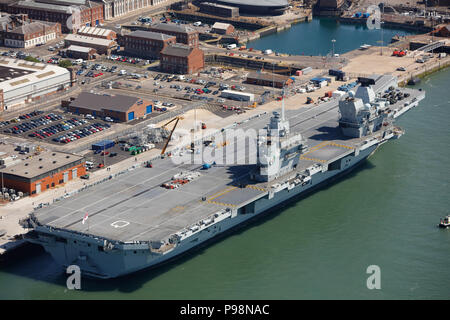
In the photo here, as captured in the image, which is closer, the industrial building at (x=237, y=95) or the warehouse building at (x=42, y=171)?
the warehouse building at (x=42, y=171)

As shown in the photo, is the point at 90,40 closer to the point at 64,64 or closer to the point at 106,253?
the point at 64,64

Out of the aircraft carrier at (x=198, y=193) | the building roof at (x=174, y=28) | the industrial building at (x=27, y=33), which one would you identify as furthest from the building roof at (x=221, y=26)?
the aircraft carrier at (x=198, y=193)

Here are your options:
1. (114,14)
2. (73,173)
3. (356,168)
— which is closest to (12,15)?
(114,14)

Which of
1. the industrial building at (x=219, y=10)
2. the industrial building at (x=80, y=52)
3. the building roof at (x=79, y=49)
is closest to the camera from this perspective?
the industrial building at (x=80, y=52)

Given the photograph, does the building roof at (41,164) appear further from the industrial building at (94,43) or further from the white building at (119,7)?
the white building at (119,7)

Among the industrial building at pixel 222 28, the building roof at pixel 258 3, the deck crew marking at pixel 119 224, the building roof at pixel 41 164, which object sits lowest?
Answer: the deck crew marking at pixel 119 224

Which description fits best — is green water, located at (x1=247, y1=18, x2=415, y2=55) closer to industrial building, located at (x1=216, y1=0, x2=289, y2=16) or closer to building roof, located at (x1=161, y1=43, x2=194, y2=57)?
industrial building, located at (x1=216, y1=0, x2=289, y2=16)
